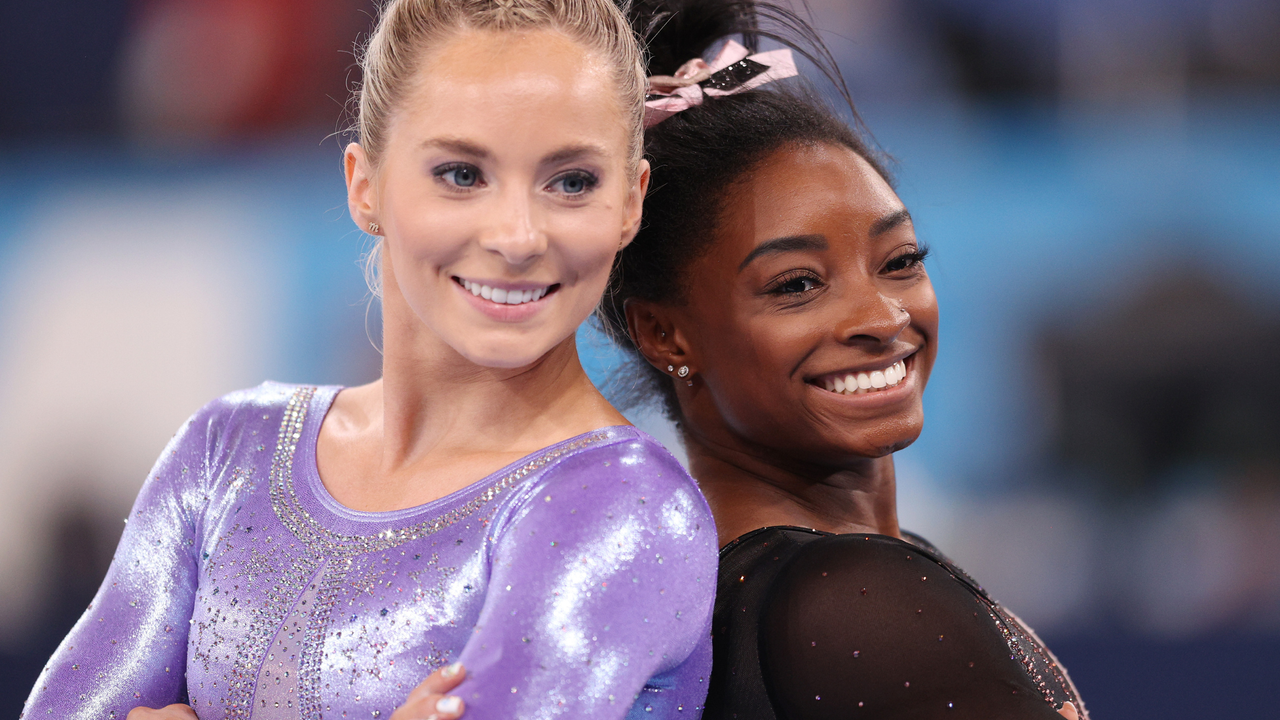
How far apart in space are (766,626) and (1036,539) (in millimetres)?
2033

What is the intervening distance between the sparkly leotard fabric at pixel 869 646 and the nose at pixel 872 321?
299mm

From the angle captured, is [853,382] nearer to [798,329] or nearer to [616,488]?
[798,329]

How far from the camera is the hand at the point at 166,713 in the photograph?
51.1 inches

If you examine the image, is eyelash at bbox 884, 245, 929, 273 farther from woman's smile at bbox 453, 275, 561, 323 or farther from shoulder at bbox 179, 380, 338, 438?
shoulder at bbox 179, 380, 338, 438

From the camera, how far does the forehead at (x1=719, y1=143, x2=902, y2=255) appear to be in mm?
1497

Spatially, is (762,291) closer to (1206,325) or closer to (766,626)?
(766,626)

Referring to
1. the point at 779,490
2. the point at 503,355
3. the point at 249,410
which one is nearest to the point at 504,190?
the point at 503,355

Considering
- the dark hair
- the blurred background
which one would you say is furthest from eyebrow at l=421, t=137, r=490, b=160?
the blurred background

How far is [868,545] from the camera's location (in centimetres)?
126

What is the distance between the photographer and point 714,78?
168 cm

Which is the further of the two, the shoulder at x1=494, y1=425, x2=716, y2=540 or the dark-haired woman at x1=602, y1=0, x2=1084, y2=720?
the dark-haired woman at x1=602, y1=0, x2=1084, y2=720

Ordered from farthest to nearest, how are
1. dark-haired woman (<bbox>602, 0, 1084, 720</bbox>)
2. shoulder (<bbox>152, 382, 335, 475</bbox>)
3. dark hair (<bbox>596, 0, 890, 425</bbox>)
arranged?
1. dark hair (<bbox>596, 0, 890, 425</bbox>)
2. shoulder (<bbox>152, 382, 335, 475</bbox>)
3. dark-haired woman (<bbox>602, 0, 1084, 720</bbox>)

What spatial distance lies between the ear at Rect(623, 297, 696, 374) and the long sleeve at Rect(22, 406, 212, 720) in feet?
1.98

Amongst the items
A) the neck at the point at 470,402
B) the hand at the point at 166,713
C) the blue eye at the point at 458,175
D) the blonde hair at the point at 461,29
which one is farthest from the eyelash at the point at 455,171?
the hand at the point at 166,713
